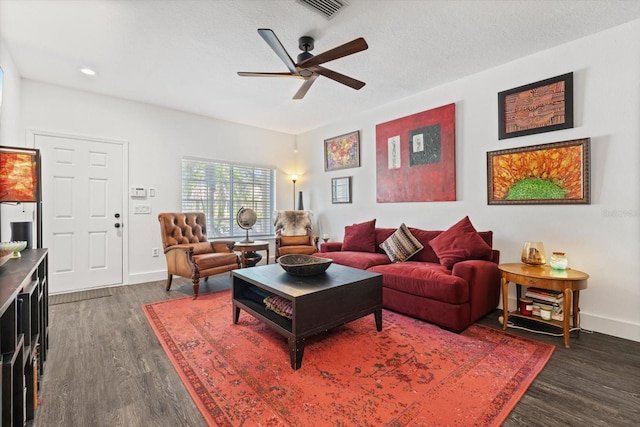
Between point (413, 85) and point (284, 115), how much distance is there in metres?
2.11

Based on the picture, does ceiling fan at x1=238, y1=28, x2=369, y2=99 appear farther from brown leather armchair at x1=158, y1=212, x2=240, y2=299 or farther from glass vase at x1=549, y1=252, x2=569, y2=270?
glass vase at x1=549, y1=252, x2=569, y2=270

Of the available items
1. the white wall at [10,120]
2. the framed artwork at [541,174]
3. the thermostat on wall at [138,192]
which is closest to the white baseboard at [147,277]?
the thermostat on wall at [138,192]

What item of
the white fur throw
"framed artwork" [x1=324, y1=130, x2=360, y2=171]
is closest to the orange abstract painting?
the white fur throw

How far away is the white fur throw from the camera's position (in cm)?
502

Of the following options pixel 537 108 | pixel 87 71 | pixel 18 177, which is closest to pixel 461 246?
pixel 537 108

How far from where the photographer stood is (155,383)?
1779 mm

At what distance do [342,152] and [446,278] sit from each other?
301cm

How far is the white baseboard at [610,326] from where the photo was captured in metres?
2.35

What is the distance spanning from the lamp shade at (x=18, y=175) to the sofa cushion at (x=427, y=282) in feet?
9.45

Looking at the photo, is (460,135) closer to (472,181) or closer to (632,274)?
(472,181)

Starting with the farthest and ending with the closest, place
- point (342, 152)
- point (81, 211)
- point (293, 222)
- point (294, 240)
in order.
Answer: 1. point (293, 222)
2. point (342, 152)
3. point (294, 240)
4. point (81, 211)

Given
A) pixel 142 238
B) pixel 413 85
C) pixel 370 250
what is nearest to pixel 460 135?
pixel 413 85

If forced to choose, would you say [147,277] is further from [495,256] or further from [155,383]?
[495,256]

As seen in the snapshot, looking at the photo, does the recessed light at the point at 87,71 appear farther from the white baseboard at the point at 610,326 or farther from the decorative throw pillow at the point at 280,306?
the white baseboard at the point at 610,326
